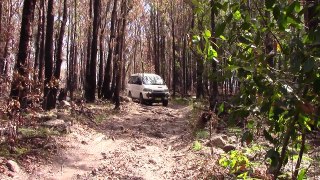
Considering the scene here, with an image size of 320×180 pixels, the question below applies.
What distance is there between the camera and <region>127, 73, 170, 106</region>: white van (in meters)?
21.2

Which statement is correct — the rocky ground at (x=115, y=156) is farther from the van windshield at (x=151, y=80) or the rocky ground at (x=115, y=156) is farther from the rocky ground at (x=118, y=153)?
the van windshield at (x=151, y=80)

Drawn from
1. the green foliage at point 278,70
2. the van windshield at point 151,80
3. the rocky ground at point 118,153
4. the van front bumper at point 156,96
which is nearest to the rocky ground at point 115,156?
the rocky ground at point 118,153

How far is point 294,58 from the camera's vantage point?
176 centimetres

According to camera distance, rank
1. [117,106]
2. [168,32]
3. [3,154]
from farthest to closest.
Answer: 1. [168,32]
2. [117,106]
3. [3,154]

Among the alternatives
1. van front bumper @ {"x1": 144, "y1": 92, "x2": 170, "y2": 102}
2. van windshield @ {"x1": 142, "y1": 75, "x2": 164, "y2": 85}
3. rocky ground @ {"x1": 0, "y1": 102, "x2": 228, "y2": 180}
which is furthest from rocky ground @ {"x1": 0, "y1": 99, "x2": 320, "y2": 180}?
van windshield @ {"x1": 142, "y1": 75, "x2": 164, "y2": 85}

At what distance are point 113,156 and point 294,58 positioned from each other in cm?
696

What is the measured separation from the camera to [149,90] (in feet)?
69.6

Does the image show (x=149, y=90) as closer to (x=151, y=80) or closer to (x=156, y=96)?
(x=156, y=96)

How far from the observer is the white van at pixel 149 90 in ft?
69.6

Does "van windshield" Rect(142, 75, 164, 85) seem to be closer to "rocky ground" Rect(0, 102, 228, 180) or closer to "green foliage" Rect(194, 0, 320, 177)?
"rocky ground" Rect(0, 102, 228, 180)

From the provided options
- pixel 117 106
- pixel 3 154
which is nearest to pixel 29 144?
pixel 3 154

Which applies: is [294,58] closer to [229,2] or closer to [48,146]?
[229,2]

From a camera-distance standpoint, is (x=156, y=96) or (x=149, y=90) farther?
(x=156, y=96)

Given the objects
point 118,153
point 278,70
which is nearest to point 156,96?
point 118,153
